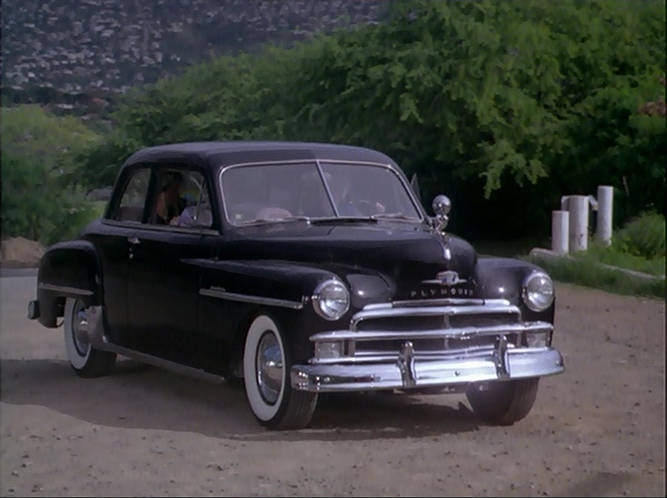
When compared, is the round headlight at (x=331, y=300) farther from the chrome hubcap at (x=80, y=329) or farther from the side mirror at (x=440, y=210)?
the chrome hubcap at (x=80, y=329)

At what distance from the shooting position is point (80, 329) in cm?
871

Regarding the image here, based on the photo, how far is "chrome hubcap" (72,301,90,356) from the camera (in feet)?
28.4

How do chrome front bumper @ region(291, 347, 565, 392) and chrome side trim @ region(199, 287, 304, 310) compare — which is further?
chrome side trim @ region(199, 287, 304, 310)

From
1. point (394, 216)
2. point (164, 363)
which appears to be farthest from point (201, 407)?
point (394, 216)

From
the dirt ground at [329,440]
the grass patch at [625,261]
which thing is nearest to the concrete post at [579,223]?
the grass patch at [625,261]

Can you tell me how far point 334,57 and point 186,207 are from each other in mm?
11673

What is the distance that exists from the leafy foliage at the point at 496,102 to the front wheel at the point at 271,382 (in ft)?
34.0

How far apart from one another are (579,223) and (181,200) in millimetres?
8430

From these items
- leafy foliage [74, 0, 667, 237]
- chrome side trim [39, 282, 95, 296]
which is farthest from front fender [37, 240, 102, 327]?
leafy foliage [74, 0, 667, 237]

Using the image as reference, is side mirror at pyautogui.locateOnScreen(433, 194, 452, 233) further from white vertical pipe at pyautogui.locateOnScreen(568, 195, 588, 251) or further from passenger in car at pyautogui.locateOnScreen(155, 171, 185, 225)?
white vertical pipe at pyautogui.locateOnScreen(568, 195, 588, 251)

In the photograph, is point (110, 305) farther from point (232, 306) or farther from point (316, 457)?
point (316, 457)

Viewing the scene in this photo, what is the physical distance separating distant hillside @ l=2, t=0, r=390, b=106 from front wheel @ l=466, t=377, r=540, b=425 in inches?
91.1

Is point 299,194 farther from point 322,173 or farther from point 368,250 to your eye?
point 368,250

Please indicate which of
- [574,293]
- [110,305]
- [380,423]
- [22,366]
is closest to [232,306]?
[380,423]
